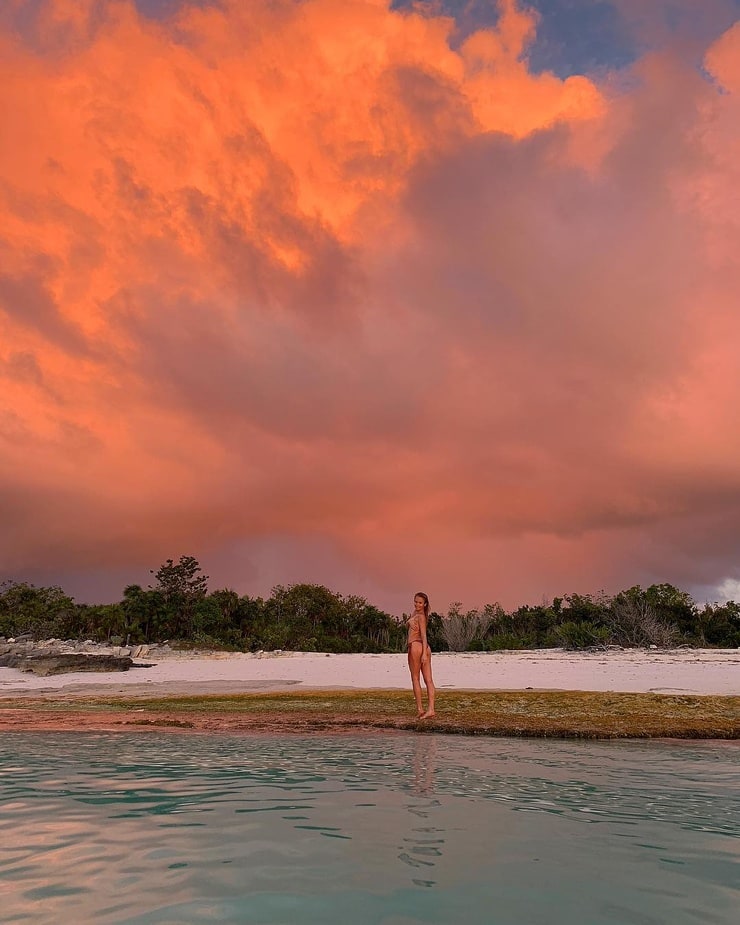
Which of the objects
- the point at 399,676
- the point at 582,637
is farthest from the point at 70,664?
the point at 582,637

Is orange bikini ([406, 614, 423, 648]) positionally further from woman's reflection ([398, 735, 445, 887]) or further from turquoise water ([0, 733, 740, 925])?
woman's reflection ([398, 735, 445, 887])

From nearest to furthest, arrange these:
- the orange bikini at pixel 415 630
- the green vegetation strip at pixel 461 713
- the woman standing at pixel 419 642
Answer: the green vegetation strip at pixel 461 713 < the woman standing at pixel 419 642 < the orange bikini at pixel 415 630

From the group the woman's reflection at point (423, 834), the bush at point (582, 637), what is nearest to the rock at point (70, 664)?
the bush at point (582, 637)

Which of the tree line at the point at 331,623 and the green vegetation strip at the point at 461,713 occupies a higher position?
the tree line at the point at 331,623

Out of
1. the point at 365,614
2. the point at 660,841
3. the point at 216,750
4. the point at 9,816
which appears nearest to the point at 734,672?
the point at 216,750

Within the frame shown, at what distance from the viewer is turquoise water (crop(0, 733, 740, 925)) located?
441 centimetres

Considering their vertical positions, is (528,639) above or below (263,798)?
above

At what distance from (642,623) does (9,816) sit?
5779cm

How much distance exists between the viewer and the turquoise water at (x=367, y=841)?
4.41 m

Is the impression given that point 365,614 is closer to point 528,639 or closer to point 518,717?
point 528,639

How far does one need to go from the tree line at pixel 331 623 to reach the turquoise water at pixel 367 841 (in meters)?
51.3

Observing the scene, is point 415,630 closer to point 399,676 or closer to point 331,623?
point 399,676

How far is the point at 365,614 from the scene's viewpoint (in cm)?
8875

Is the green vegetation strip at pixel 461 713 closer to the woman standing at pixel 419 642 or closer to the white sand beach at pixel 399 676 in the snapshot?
the woman standing at pixel 419 642
